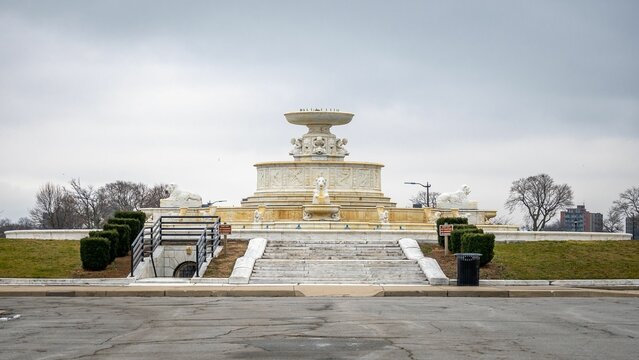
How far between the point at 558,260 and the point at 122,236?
14058 mm

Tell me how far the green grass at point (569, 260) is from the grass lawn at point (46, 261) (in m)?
11.9

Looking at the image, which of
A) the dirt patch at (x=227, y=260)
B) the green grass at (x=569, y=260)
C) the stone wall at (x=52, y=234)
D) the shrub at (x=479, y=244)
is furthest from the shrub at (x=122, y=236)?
the green grass at (x=569, y=260)

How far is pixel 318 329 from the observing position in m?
17.1

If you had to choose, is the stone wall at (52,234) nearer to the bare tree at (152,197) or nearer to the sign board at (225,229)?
the sign board at (225,229)

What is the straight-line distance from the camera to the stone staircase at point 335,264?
32.2 m

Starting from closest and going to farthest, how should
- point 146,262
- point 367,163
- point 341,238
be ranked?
point 146,262
point 341,238
point 367,163

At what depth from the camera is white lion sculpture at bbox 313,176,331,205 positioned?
48.7m

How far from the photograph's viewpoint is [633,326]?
718 inches

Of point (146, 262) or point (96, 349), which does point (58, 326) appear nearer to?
point (96, 349)

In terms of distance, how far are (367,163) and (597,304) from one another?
30.7 m

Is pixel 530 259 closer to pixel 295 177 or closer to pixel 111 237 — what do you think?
pixel 111 237

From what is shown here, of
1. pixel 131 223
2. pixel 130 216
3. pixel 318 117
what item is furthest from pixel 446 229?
pixel 318 117

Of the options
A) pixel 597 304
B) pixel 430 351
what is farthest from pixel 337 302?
pixel 430 351

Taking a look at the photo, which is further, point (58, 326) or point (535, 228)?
point (535, 228)
